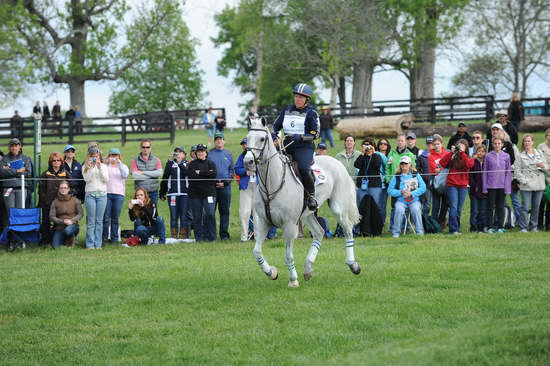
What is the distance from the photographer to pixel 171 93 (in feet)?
289

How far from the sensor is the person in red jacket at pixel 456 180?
62.3ft

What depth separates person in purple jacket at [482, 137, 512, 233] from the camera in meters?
18.9

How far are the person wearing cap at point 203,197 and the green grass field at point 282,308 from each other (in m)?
2.55

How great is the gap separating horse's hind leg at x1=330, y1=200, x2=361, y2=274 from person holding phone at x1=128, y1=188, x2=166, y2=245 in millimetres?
6180

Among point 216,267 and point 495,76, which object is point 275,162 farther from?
point 495,76

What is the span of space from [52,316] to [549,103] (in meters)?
31.7

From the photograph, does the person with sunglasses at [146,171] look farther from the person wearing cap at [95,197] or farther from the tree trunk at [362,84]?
the tree trunk at [362,84]

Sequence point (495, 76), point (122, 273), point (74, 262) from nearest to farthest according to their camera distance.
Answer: point (122, 273), point (74, 262), point (495, 76)

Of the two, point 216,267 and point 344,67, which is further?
point 344,67

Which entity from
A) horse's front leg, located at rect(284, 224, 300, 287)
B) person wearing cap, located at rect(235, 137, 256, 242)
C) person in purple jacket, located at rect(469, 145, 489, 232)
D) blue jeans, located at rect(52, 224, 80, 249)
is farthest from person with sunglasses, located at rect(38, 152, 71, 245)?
person in purple jacket, located at rect(469, 145, 489, 232)

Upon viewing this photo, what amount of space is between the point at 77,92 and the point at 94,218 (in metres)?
38.6

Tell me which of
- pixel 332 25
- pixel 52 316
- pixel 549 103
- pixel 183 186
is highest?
pixel 332 25

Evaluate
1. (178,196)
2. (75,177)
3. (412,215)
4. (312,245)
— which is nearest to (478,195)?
(412,215)

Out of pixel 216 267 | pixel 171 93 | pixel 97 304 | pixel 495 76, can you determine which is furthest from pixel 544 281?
pixel 171 93
